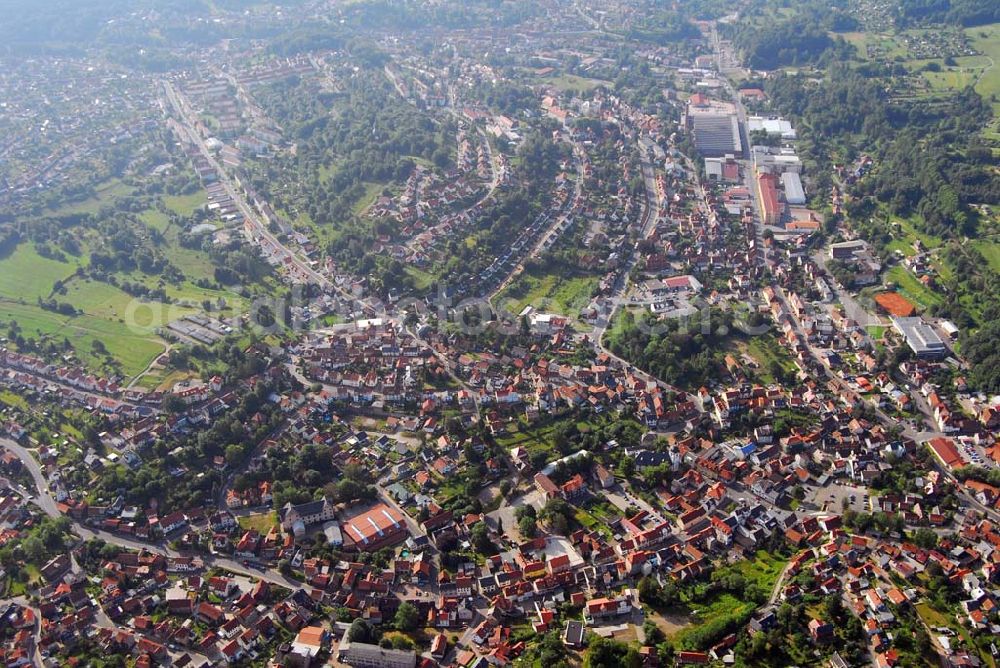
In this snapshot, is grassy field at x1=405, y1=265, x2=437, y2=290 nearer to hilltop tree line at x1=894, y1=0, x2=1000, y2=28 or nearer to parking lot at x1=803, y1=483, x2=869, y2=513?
parking lot at x1=803, y1=483, x2=869, y2=513

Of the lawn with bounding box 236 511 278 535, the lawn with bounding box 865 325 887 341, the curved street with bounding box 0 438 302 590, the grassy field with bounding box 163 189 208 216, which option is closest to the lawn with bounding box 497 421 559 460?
the lawn with bounding box 236 511 278 535

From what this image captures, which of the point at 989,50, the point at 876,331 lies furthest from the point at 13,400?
the point at 989,50

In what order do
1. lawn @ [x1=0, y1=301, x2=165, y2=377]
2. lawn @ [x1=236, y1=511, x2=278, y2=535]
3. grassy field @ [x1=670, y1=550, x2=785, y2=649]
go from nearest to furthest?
grassy field @ [x1=670, y1=550, x2=785, y2=649] < lawn @ [x1=236, y1=511, x2=278, y2=535] < lawn @ [x1=0, y1=301, x2=165, y2=377]

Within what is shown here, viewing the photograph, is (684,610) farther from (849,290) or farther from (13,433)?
(13,433)

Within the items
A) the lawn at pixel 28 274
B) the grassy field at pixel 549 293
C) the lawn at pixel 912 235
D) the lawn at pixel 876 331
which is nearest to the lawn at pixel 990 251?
the lawn at pixel 912 235

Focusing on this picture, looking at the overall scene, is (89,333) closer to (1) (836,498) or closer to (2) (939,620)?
(1) (836,498)
